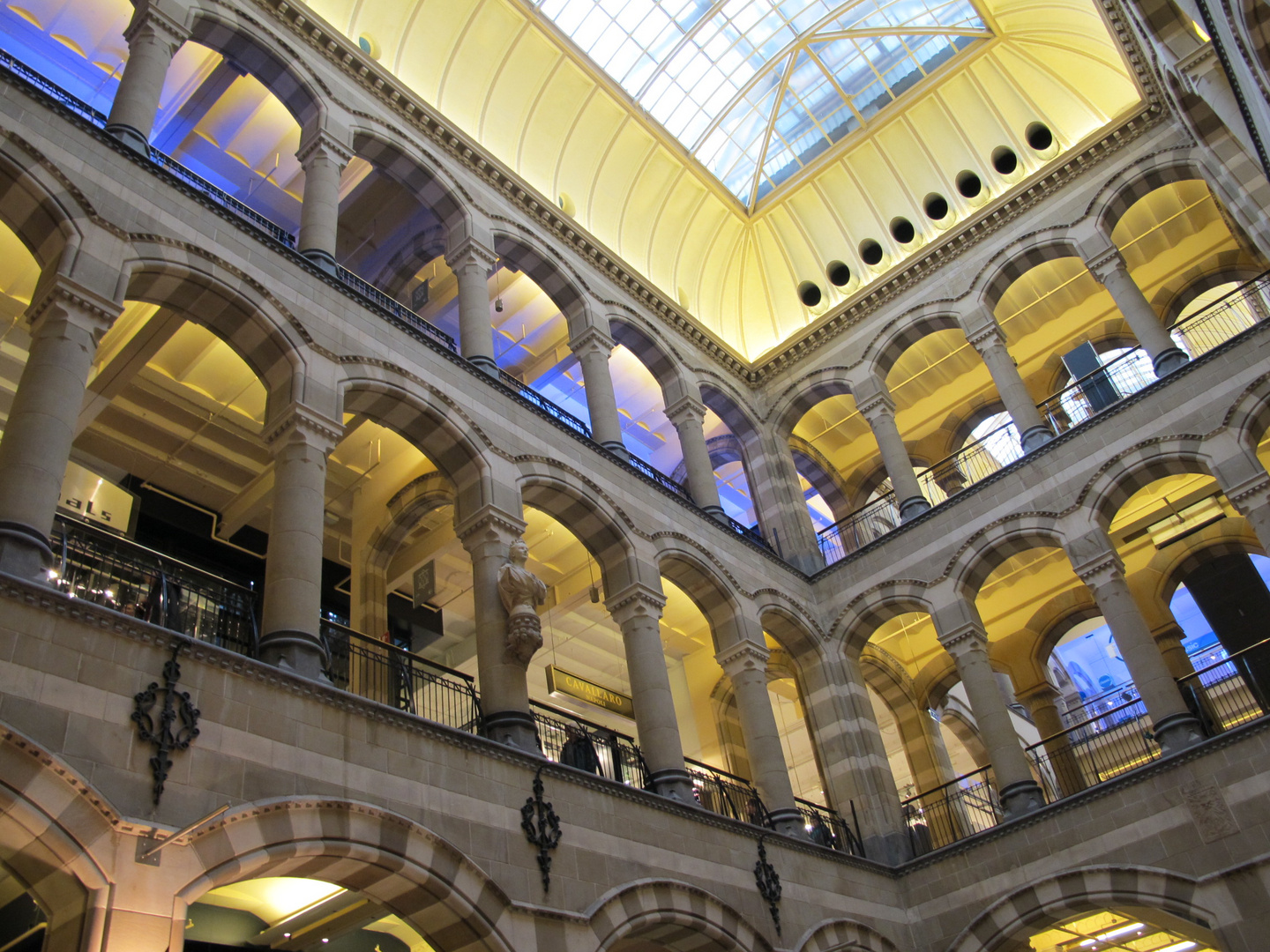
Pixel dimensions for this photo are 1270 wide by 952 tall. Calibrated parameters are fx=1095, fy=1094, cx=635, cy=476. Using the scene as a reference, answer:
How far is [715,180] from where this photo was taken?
854 inches

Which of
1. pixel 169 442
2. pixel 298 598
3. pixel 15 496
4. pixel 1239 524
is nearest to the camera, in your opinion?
pixel 15 496

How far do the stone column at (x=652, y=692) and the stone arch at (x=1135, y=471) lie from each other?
21.3ft

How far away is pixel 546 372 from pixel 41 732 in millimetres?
13392

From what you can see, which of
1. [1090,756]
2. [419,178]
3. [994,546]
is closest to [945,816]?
[1090,756]

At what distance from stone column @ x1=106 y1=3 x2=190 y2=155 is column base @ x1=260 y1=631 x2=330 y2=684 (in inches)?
219

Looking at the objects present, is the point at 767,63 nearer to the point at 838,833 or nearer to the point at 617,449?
the point at 617,449

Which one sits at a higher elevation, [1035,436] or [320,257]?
[320,257]

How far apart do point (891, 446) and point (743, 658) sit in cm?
533

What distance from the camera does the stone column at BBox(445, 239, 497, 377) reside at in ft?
48.9

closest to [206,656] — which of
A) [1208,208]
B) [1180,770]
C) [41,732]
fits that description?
[41,732]

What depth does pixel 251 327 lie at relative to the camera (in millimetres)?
11781

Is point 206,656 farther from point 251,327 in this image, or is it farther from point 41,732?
point 251,327

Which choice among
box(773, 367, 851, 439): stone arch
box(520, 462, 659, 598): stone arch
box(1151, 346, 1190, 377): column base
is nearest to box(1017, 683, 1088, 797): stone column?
box(1151, 346, 1190, 377): column base

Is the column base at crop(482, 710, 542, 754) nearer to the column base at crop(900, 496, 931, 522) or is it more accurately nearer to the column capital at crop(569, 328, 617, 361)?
the column capital at crop(569, 328, 617, 361)
